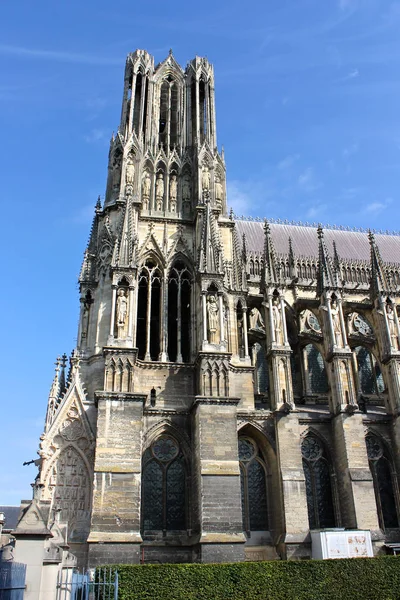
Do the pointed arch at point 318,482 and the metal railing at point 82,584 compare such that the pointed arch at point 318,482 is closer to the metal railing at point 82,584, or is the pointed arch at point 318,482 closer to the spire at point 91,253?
the metal railing at point 82,584

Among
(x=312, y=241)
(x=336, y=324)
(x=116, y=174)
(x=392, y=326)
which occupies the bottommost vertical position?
(x=336, y=324)

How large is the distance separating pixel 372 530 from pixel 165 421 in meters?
8.37

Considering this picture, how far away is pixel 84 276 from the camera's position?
24312mm

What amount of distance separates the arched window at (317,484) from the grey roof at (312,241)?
13.6 metres

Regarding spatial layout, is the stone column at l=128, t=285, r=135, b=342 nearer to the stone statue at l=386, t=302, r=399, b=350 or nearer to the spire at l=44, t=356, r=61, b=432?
the spire at l=44, t=356, r=61, b=432

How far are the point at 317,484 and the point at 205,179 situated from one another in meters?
13.9

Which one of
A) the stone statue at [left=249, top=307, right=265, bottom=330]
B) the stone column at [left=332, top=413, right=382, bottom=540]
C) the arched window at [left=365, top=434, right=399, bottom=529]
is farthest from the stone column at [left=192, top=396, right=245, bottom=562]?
the stone statue at [left=249, top=307, right=265, bottom=330]

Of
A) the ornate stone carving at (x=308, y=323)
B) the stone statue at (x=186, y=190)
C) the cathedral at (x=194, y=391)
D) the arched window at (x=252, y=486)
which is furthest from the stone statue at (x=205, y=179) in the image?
the arched window at (x=252, y=486)

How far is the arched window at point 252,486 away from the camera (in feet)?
69.3

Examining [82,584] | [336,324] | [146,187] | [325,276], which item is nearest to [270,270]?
[325,276]

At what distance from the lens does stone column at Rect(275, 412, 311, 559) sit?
65.1ft

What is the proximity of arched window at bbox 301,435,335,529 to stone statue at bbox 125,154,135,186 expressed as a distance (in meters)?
13.2

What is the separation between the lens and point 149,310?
23.3m

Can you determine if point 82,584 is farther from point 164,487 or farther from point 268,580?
point 164,487
